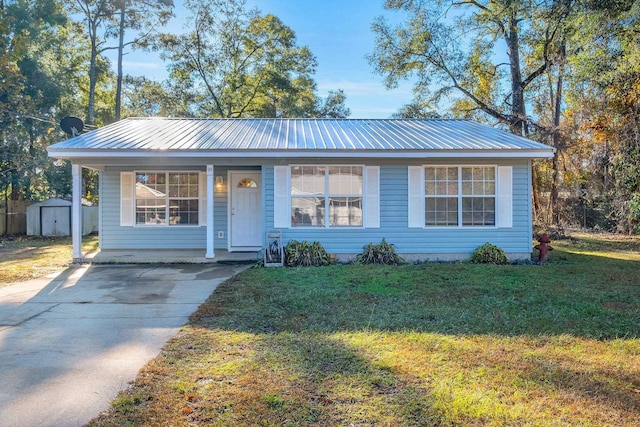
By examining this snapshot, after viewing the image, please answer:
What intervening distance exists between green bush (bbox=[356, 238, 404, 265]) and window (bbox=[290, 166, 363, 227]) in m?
0.62

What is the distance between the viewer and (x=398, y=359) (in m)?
3.38

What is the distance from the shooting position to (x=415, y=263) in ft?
27.9

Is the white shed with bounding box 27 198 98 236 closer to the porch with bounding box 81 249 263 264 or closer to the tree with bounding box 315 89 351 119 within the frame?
the porch with bounding box 81 249 263 264

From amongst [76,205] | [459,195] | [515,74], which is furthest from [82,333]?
[515,74]

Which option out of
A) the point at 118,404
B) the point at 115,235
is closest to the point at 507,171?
the point at 118,404

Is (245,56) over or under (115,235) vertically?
over

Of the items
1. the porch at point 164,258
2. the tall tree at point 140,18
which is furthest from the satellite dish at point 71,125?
the tall tree at point 140,18

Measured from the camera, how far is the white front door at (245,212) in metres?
9.81

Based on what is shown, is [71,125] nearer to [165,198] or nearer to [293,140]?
[165,198]

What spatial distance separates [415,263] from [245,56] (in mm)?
18455

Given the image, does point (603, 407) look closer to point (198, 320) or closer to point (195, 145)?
point (198, 320)

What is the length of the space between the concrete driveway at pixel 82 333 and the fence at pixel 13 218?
30.5 feet

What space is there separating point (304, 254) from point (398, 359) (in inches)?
197

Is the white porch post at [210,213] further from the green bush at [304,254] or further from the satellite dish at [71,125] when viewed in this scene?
the satellite dish at [71,125]
